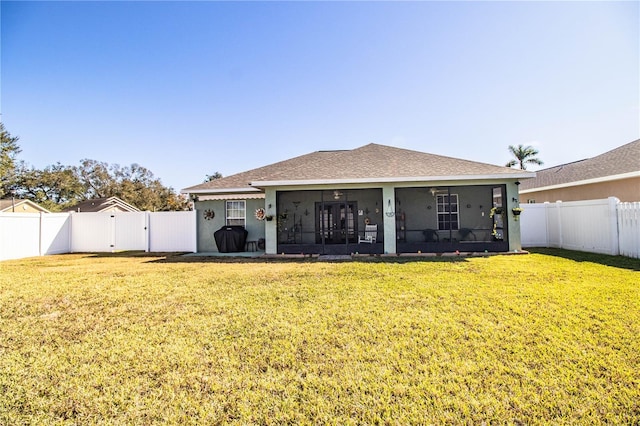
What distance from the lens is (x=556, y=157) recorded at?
3216 cm

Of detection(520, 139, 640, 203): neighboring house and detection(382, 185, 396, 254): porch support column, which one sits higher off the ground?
detection(520, 139, 640, 203): neighboring house

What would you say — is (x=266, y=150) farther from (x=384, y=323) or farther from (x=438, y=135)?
(x=384, y=323)

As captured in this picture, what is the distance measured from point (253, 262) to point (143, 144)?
21.8m

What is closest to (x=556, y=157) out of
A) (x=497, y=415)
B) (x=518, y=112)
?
(x=518, y=112)

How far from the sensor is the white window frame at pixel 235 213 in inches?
574

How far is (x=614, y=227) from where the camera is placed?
1009 cm

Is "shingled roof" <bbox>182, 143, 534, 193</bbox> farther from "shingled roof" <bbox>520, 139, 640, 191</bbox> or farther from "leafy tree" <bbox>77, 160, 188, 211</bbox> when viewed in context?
"leafy tree" <bbox>77, 160, 188, 211</bbox>

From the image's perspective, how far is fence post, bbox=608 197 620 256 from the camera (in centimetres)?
1001

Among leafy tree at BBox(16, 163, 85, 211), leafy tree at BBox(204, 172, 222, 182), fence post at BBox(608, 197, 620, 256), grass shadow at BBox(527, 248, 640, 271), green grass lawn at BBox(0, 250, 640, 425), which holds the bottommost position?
green grass lawn at BBox(0, 250, 640, 425)

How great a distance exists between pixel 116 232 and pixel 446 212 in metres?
17.5

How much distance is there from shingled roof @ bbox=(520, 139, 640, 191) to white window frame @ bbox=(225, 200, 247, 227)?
16298mm

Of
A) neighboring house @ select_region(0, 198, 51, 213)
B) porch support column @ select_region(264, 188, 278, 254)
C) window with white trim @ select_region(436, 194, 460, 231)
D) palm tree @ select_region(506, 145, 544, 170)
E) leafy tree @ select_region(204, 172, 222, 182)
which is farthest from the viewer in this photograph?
leafy tree @ select_region(204, 172, 222, 182)

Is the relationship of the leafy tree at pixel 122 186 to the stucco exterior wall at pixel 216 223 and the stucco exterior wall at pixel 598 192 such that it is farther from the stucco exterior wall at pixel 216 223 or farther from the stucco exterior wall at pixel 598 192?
the stucco exterior wall at pixel 598 192

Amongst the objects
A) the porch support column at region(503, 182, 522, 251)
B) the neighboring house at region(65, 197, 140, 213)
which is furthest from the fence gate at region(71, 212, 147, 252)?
the neighboring house at region(65, 197, 140, 213)
